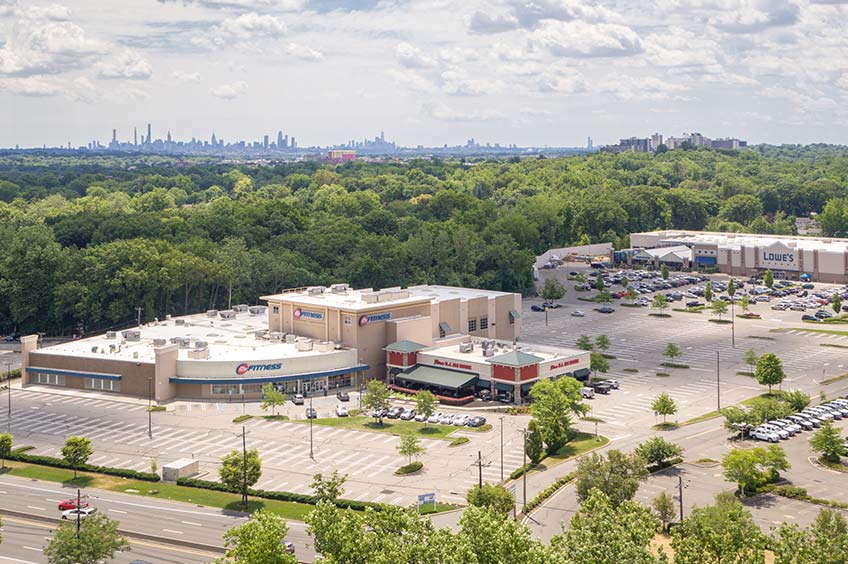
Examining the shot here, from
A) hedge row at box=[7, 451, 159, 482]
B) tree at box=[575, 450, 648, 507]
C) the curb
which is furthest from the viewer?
hedge row at box=[7, 451, 159, 482]

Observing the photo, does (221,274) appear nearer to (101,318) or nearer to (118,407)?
(101,318)

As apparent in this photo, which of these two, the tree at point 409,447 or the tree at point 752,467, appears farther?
the tree at point 409,447

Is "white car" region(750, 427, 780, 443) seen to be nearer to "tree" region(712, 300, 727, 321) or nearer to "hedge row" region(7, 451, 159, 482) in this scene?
"hedge row" region(7, 451, 159, 482)

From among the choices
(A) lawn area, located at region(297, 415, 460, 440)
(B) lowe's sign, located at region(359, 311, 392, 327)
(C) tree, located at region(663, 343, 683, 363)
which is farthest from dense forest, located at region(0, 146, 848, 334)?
(A) lawn area, located at region(297, 415, 460, 440)

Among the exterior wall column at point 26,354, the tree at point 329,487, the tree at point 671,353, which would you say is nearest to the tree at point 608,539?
the tree at point 329,487

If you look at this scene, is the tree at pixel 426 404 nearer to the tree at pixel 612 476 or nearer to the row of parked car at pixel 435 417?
the row of parked car at pixel 435 417

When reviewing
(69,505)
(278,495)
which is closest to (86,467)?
(69,505)

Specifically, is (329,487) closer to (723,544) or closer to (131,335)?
(723,544)
